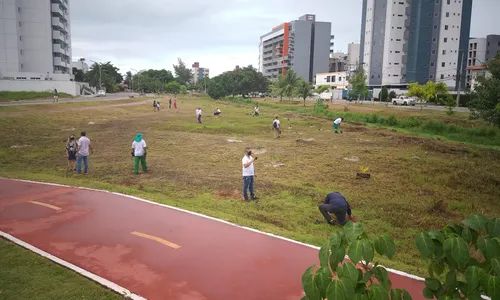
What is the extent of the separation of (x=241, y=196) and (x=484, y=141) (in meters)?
24.1

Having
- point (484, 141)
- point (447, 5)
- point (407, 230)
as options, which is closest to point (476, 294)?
point (407, 230)

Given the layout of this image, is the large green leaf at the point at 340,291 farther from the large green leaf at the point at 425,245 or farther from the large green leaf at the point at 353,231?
the large green leaf at the point at 425,245

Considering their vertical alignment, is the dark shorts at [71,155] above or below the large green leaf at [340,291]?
below

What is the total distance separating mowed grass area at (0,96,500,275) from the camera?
37.5 ft

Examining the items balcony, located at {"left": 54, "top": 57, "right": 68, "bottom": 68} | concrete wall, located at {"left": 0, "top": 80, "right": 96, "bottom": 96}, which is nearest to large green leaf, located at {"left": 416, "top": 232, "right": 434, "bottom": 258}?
concrete wall, located at {"left": 0, "top": 80, "right": 96, "bottom": 96}

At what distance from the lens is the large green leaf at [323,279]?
2664mm

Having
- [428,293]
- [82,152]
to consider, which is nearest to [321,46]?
[82,152]

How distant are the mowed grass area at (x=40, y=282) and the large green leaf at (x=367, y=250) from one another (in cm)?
516

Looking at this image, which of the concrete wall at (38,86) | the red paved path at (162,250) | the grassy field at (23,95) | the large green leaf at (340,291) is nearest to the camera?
the large green leaf at (340,291)

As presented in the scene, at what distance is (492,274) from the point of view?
2.55 metres

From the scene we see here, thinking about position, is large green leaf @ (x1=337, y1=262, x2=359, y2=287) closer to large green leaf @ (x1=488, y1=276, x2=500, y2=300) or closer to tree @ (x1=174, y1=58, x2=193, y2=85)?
large green leaf @ (x1=488, y1=276, x2=500, y2=300)

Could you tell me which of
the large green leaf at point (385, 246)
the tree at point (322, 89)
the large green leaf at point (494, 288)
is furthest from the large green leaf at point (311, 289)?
the tree at point (322, 89)

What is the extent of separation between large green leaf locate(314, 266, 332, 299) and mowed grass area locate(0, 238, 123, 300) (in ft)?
16.2

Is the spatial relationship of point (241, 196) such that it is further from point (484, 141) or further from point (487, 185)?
point (484, 141)
